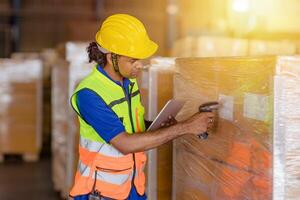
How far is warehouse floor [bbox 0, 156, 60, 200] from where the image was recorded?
522 cm

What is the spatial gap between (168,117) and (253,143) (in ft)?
1.86

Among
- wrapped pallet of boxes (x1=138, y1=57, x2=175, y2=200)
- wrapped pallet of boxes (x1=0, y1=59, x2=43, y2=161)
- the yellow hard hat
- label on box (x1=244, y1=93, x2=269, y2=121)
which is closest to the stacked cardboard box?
wrapped pallet of boxes (x1=0, y1=59, x2=43, y2=161)

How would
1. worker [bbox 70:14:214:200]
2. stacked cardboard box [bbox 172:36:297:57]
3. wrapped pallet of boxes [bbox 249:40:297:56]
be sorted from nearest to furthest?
worker [bbox 70:14:214:200]
wrapped pallet of boxes [bbox 249:40:297:56]
stacked cardboard box [bbox 172:36:297:57]

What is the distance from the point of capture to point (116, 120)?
6.69ft

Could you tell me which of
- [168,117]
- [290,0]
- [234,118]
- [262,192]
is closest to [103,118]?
[168,117]

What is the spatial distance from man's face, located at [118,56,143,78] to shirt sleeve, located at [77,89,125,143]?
0.16 m

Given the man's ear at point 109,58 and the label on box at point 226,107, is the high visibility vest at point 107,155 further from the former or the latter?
the label on box at point 226,107

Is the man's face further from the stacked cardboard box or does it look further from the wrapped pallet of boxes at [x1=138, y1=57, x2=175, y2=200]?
the stacked cardboard box

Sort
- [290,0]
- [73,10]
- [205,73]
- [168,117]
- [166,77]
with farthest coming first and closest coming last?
[73,10]
[290,0]
[166,77]
[168,117]
[205,73]

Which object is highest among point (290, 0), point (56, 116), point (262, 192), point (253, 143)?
point (290, 0)

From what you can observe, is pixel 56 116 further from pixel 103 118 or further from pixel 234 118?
pixel 234 118

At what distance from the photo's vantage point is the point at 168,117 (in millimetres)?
2195

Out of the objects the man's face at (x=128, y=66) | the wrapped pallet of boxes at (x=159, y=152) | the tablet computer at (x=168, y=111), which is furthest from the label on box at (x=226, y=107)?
the wrapped pallet of boxes at (x=159, y=152)

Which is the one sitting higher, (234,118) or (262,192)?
(234,118)
